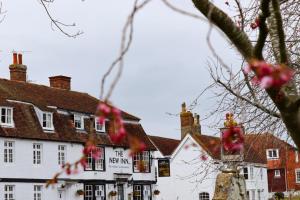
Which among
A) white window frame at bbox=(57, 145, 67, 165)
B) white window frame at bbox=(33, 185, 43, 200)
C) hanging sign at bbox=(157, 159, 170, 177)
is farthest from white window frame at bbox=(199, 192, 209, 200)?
white window frame at bbox=(33, 185, 43, 200)

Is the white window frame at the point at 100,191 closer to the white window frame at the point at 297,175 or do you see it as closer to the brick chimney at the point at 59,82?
the brick chimney at the point at 59,82

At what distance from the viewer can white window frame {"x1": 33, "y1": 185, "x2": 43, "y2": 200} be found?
34791 mm

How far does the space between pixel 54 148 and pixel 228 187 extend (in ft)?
73.5

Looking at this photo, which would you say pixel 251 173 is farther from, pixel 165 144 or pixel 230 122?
pixel 230 122

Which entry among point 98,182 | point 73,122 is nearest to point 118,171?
point 98,182

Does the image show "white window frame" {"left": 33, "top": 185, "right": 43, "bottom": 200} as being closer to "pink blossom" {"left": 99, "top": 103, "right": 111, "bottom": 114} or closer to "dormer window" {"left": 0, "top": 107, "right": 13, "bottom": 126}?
"dormer window" {"left": 0, "top": 107, "right": 13, "bottom": 126}

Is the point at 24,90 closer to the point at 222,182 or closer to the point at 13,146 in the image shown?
the point at 13,146

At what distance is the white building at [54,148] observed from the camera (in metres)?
33.8

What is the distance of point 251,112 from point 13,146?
83.1 feet

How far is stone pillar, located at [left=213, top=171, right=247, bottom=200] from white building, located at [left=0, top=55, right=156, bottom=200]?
1479 cm

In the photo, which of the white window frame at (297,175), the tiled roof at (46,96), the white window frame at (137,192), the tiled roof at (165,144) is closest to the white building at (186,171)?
the tiled roof at (165,144)

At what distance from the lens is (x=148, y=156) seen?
1743 inches

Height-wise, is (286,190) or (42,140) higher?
(42,140)

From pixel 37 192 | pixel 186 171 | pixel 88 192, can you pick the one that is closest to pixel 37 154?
pixel 37 192
